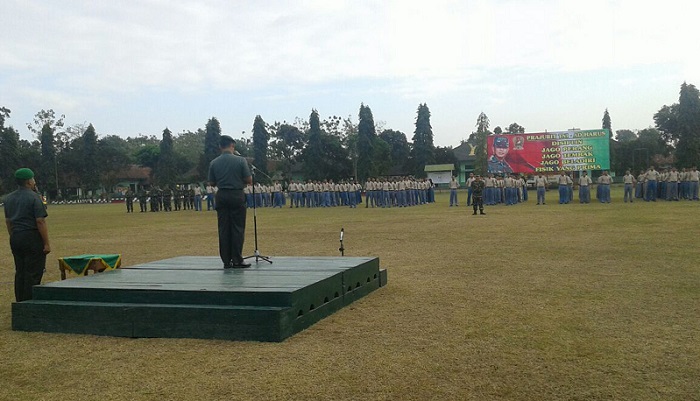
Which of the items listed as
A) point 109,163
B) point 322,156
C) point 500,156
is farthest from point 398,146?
point 500,156

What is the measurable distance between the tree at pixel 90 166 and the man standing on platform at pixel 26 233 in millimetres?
70338

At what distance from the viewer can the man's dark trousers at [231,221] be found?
24.1 ft

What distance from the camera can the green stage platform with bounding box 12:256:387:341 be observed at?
557 centimetres

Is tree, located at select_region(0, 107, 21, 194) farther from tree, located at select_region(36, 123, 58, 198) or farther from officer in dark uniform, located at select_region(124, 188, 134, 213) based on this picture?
officer in dark uniform, located at select_region(124, 188, 134, 213)

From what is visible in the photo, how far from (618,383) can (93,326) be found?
15.8 ft

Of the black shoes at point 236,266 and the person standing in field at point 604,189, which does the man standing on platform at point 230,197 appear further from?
the person standing in field at point 604,189

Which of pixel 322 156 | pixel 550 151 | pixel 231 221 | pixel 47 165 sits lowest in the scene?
pixel 231 221

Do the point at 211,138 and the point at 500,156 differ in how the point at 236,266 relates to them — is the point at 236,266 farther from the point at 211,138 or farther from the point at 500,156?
the point at 211,138

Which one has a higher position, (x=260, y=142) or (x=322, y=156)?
(x=260, y=142)

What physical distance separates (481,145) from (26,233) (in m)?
64.2

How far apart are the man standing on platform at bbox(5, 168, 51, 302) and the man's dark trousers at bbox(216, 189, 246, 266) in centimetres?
199

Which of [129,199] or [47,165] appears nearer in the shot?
[129,199]

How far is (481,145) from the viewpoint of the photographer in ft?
223

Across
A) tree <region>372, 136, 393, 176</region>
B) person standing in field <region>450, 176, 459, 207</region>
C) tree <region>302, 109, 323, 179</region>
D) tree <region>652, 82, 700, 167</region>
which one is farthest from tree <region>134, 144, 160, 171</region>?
tree <region>652, 82, 700, 167</region>
